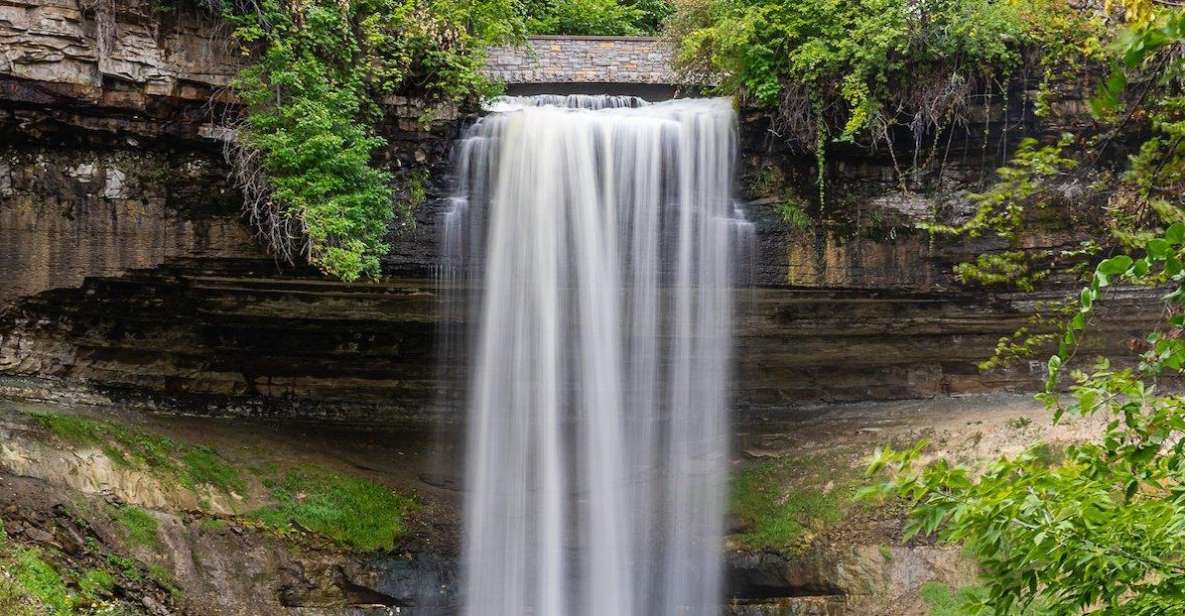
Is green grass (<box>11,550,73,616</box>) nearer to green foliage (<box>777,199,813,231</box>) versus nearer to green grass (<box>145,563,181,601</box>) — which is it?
green grass (<box>145,563,181,601</box>)

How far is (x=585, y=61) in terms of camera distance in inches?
666

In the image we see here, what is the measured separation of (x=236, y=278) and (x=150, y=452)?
2276mm

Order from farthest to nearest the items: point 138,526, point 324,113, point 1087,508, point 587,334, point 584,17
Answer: point 584,17, point 587,334, point 324,113, point 138,526, point 1087,508

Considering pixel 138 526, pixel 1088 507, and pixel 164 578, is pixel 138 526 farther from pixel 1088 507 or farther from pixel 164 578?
pixel 1088 507

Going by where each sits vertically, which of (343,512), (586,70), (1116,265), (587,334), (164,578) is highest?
(586,70)

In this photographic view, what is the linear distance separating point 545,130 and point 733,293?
10.2 feet

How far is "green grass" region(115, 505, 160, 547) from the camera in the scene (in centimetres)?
1135

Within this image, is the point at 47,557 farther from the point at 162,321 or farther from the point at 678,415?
the point at 678,415

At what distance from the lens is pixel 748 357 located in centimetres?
1441

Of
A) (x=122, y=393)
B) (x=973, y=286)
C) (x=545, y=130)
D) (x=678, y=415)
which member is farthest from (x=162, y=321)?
(x=973, y=286)

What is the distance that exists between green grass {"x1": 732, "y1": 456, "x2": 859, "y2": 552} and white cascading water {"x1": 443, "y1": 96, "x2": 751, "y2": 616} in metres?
0.60

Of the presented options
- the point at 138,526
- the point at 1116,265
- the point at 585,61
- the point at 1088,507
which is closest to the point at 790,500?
the point at 585,61

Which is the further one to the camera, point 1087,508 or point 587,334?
point 587,334

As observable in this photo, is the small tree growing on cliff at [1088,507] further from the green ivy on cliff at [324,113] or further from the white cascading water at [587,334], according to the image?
the white cascading water at [587,334]
